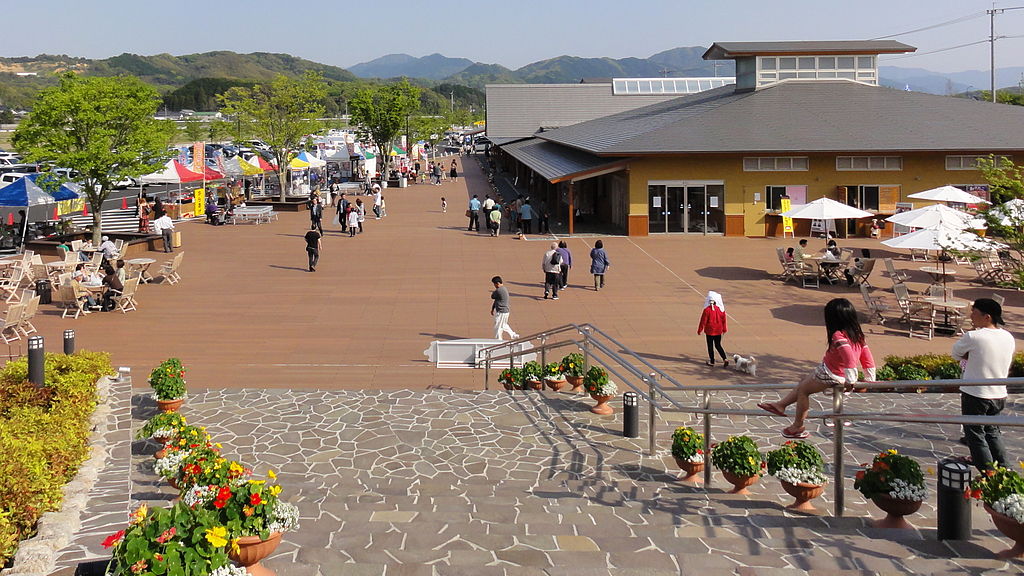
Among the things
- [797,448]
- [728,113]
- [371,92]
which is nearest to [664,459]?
[797,448]

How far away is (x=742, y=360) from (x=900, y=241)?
7.37m

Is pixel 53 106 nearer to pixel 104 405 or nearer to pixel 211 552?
pixel 104 405

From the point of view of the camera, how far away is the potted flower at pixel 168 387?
1005 centimetres

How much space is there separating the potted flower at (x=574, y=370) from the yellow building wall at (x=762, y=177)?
19551 millimetres

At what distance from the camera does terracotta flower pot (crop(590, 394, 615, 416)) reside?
35.4ft

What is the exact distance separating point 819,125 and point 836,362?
28.1m

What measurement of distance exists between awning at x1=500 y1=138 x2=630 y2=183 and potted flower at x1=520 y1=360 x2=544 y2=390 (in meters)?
17.9

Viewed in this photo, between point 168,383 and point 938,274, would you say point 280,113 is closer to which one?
point 938,274

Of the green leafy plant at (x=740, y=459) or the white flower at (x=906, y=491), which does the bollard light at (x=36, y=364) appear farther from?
the white flower at (x=906, y=491)

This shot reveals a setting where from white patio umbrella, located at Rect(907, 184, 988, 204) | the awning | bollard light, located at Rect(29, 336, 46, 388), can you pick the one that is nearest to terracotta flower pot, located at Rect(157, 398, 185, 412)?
bollard light, located at Rect(29, 336, 46, 388)

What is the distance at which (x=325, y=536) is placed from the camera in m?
6.13

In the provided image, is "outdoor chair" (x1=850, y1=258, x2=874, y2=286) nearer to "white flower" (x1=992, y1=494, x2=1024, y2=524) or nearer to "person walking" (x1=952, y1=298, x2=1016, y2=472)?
"person walking" (x1=952, y1=298, x2=1016, y2=472)

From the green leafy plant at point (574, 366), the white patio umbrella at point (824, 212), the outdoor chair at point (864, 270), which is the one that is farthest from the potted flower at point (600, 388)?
the white patio umbrella at point (824, 212)

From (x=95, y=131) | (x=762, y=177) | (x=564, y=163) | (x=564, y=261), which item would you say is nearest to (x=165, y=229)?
(x=95, y=131)
